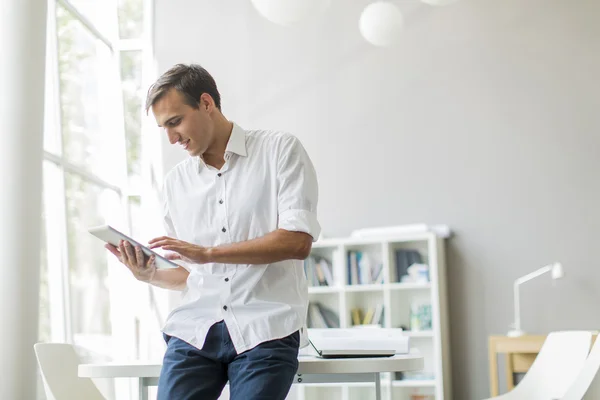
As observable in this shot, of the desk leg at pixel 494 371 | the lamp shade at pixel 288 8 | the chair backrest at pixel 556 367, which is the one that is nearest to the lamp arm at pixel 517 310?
the desk leg at pixel 494 371

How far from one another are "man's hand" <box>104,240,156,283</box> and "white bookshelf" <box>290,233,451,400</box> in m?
3.73

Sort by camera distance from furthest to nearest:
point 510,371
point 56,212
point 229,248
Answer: point 510,371
point 56,212
point 229,248

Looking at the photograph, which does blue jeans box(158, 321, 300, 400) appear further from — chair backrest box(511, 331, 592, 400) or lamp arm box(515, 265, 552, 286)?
lamp arm box(515, 265, 552, 286)

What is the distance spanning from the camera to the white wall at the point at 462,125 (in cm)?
602

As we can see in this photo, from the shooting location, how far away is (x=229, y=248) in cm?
200

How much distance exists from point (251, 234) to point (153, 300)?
4.70 metres

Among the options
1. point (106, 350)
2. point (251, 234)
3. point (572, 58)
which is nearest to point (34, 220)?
point (251, 234)

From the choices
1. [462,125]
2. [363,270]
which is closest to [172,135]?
[363,270]

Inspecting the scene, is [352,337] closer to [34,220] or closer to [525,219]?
[34,220]

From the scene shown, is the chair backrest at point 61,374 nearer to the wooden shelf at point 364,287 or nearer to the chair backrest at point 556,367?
the chair backrest at point 556,367

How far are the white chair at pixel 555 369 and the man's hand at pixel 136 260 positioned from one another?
1.86 meters

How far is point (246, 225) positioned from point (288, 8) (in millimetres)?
2721

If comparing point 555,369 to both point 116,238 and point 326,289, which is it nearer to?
point 116,238

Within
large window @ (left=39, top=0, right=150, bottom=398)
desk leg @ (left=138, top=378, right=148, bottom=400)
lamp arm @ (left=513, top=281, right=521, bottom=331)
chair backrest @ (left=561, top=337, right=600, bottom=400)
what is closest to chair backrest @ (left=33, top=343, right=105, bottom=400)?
desk leg @ (left=138, top=378, right=148, bottom=400)
